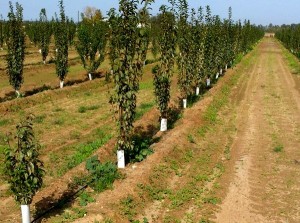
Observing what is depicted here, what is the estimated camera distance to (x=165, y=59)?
16594 millimetres

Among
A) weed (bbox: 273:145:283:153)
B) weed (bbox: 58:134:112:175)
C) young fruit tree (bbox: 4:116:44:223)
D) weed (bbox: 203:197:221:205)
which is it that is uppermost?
young fruit tree (bbox: 4:116:44:223)

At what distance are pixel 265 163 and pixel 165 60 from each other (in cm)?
630

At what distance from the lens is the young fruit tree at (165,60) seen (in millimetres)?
15992

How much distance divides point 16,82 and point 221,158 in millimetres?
15596

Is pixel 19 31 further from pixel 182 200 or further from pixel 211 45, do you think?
pixel 182 200

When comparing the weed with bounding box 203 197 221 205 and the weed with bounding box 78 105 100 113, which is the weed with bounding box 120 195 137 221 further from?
the weed with bounding box 78 105 100 113

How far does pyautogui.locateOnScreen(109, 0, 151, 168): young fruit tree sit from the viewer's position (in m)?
10.9

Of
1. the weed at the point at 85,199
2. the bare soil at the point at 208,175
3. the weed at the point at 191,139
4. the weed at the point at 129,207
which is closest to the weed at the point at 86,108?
the bare soil at the point at 208,175

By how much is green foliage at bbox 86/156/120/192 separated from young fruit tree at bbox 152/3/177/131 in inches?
221

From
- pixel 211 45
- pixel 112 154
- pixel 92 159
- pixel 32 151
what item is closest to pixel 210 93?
pixel 211 45

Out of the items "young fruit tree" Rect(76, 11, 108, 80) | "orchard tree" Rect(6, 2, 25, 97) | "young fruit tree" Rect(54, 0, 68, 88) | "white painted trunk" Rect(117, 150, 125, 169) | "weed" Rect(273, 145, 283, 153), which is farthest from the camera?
"young fruit tree" Rect(76, 11, 108, 80)

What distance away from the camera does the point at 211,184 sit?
38.6 ft

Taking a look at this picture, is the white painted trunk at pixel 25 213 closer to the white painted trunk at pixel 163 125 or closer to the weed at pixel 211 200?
the weed at pixel 211 200

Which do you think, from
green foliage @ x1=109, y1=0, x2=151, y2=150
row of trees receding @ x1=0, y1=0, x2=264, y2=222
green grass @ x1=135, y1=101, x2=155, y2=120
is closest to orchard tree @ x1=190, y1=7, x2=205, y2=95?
row of trees receding @ x1=0, y1=0, x2=264, y2=222
